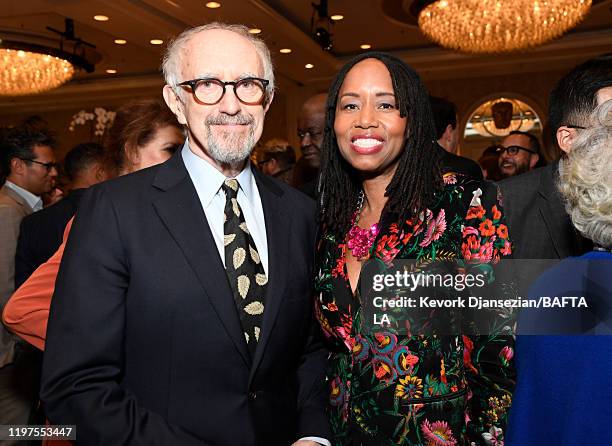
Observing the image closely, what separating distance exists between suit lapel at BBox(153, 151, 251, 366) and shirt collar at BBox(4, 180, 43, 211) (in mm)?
3093

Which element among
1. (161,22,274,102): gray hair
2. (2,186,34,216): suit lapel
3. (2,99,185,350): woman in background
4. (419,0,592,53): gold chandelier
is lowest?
(2,186,34,216): suit lapel

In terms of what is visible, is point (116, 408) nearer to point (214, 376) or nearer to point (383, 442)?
point (214, 376)

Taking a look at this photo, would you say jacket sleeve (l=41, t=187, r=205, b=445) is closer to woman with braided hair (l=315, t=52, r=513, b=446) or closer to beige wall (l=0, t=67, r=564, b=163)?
woman with braided hair (l=315, t=52, r=513, b=446)

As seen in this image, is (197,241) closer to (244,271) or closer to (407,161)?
(244,271)

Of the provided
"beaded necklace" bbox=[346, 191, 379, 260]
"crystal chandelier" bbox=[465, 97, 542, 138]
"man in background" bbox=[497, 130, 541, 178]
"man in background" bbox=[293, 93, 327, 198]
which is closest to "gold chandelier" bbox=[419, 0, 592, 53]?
"man in background" bbox=[497, 130, 541, 178]

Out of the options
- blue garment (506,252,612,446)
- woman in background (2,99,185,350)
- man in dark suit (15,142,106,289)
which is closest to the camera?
blue garment (506,252,612,446)

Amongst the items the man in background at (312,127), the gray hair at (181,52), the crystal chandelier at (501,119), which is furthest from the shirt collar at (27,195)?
the crystal chandelier at (501,119)

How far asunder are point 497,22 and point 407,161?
18.5ft

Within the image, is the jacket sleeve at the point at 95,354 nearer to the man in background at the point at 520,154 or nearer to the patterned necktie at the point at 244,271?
the patterned necktie at the point at 244,271

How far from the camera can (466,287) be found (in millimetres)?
1623

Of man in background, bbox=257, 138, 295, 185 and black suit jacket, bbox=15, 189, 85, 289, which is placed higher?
man in background, bbox=257, 138, 295, 185

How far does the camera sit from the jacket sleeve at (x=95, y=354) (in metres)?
1.35

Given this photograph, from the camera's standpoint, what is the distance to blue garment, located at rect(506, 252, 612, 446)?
119cm

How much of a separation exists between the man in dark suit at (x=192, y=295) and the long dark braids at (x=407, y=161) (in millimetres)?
266
